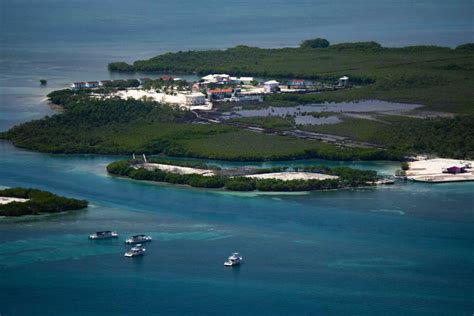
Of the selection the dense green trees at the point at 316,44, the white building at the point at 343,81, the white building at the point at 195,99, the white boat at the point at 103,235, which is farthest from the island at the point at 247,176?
the dense green trees at the point at 316,44

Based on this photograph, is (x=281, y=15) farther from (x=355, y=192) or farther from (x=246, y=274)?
(x=246, y=274)

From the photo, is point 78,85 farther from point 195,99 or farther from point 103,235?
point 103,235

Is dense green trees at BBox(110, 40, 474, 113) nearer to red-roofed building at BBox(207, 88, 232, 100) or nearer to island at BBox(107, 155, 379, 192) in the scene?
red-roofed building at BBox(207, 88, 232, 100)

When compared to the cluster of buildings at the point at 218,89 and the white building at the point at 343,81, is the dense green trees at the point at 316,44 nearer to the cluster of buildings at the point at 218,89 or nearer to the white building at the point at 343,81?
the cluster of buildings at the point at 218,89

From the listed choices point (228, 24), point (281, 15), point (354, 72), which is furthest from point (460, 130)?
point (281, 15)

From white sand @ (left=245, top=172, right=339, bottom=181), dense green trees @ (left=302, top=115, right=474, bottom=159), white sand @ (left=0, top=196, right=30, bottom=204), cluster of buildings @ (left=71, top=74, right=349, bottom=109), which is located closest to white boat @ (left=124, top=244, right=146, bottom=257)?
white sand @ (left=0, top=196, right=30, bottom=204)
